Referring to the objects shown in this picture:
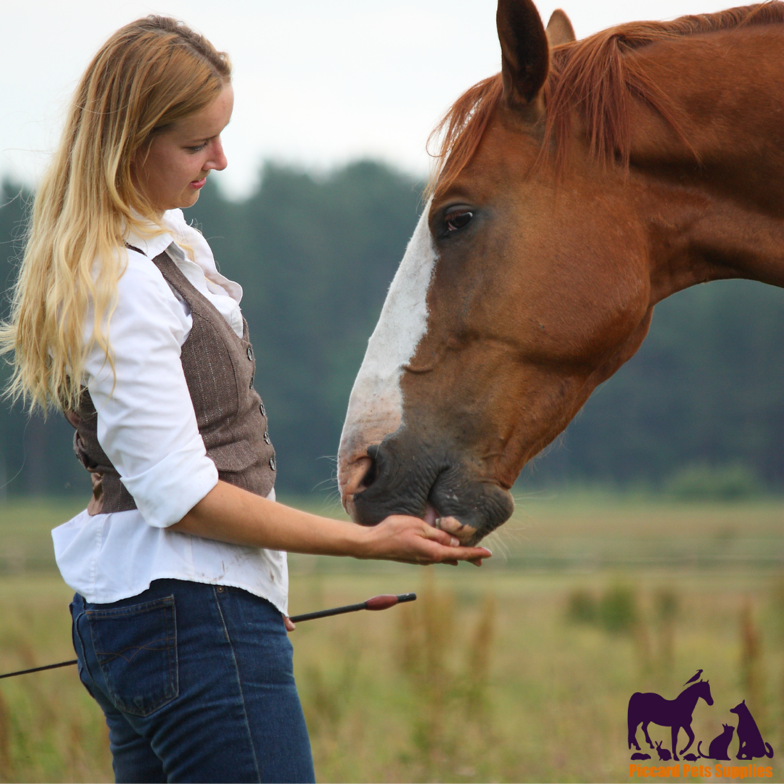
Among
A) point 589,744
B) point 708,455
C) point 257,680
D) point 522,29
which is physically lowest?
point 708,455

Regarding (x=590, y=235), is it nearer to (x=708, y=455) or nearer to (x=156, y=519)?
(x=156, y=519)

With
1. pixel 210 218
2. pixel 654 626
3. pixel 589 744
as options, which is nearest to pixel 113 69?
pixel 589 744

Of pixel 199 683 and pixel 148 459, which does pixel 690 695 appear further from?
pixel 148 459

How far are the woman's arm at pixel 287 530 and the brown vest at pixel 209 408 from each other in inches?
6.0

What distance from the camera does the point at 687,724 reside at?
3.59 meters

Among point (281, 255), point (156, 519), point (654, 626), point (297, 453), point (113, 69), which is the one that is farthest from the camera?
point (281, 255)

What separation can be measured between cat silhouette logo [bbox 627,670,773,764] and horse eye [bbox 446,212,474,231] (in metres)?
2.33

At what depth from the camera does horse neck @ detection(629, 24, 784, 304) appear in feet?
7.18

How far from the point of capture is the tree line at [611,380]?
1962 inches

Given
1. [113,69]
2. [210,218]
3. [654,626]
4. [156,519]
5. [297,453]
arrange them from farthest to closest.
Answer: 1. [210,218]
2. [297,453]
3. [654,626]
4. [113,69]
5. [156,519]

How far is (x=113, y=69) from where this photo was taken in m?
1.74

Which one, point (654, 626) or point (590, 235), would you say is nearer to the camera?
point (590, 235)

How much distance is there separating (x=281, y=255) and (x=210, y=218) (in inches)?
251

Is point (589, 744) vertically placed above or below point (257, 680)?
below
